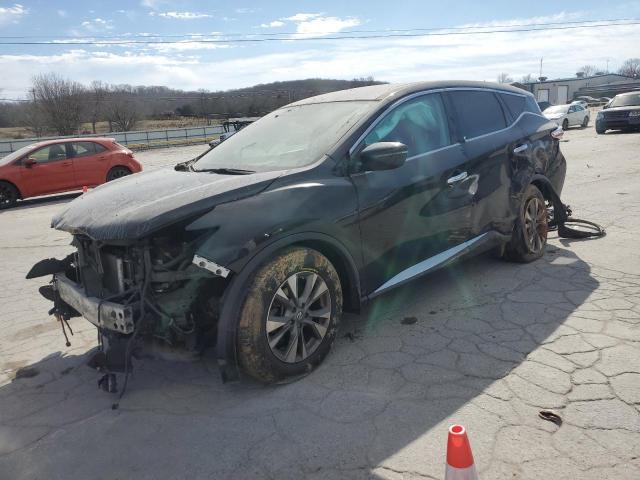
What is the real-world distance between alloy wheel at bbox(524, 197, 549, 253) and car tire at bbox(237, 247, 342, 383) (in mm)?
2510

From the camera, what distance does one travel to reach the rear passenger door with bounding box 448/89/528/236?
4.36m

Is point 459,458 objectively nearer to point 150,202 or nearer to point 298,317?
point 298,317

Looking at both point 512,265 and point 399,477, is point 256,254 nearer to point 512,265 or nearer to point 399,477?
point 399,477

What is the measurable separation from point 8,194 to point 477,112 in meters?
11.5

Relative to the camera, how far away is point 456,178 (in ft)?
13.4

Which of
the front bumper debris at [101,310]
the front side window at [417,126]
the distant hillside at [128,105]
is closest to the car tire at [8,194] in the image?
the front bumper debris at [101,310]

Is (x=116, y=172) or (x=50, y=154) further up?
(x=50, y=154)

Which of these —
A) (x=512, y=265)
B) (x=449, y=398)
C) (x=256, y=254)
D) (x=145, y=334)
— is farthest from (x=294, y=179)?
(x=512, y=265)

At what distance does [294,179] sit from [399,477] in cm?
174

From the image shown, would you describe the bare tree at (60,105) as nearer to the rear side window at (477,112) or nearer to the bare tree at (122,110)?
the bare tree at (122,110)

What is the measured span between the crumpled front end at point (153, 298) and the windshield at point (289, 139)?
2.90ft

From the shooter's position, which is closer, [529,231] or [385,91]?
[385,91]

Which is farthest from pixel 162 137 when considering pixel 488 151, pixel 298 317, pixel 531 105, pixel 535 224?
pixel 298 317

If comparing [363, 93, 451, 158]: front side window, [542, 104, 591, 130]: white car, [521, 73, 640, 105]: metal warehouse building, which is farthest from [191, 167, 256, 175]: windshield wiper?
[521, 73, 640, 105]: metal warehouse building
